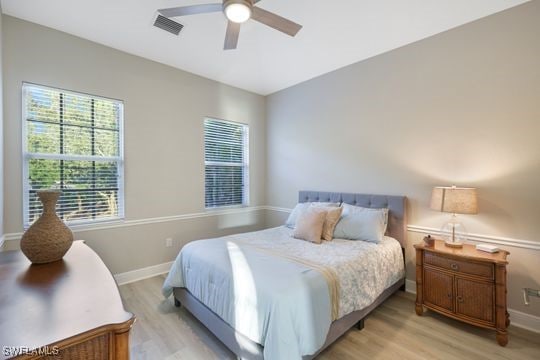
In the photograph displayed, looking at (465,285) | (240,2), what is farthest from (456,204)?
(240,2)

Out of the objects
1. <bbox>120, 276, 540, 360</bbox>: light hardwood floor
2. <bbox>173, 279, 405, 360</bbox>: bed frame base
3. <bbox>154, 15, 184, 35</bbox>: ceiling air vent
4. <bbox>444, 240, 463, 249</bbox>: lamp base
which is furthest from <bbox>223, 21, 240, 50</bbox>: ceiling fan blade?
<bbox>444, 240, 463, 249</bbox>: lamp base

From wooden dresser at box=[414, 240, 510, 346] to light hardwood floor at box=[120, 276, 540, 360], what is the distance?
0.41 feet

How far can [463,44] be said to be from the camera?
2537 mm

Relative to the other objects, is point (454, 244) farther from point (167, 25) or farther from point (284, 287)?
point (167, 25)

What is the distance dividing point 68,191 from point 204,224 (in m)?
1.79

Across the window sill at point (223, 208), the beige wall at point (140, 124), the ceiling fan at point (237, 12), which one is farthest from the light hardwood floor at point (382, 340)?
the ceiling fan at point (237, 12)

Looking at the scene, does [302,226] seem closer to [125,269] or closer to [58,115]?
[125,269]

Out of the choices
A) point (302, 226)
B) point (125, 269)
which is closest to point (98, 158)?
point (125, 269)

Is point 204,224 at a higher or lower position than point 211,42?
lower

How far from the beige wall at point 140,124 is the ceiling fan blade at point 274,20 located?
2.10 m

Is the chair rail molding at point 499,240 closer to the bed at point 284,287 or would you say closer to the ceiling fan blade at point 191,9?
the bed at point 284,287

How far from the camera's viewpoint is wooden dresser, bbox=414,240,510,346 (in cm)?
200

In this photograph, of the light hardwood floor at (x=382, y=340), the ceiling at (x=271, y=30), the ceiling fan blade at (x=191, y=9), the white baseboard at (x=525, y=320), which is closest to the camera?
the ceiling fan blade at (x=191, y=9)

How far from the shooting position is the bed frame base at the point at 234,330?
166cm
